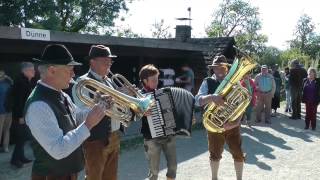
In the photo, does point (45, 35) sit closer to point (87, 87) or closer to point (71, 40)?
point (71, 40)

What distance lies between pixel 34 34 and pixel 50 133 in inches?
237

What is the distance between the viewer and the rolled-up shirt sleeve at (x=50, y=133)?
3.12 metres

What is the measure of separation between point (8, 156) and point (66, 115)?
5.65m

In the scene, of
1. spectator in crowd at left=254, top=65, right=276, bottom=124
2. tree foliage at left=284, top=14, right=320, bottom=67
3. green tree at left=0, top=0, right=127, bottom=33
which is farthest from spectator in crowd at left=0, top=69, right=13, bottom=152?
tree foliage at left=284, top=14, right=320, bottom=67

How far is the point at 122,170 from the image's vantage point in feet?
25.1

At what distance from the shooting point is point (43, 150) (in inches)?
131

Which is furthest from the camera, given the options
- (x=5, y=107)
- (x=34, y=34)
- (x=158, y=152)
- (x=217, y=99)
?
(x=34, y=34)

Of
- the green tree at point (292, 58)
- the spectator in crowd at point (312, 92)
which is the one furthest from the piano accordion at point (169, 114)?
the green tree at point (292, 58)

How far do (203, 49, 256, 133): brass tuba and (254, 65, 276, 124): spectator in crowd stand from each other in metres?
7.93

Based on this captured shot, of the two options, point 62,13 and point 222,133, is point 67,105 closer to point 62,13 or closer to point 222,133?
point 222,133

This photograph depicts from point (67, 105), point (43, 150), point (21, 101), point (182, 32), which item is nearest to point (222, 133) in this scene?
point (67, 105)

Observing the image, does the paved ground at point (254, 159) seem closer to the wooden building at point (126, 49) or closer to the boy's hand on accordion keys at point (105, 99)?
the wooden building at point (126, 49)

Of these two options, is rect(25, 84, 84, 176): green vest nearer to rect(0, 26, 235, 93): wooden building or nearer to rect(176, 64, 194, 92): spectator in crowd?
rect(0, 26, 235, 93): wooden building

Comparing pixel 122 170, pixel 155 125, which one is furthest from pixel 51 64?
pixel 122 170
